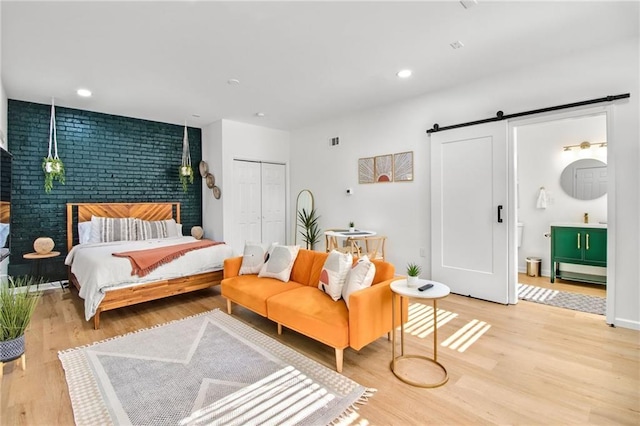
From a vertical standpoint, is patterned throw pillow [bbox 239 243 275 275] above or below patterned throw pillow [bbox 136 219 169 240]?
below

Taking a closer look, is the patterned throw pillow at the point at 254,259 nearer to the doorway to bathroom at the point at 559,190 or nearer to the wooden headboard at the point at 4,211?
the wooden headboard at the point at 4,211

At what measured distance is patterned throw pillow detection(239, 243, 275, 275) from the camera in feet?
11.8

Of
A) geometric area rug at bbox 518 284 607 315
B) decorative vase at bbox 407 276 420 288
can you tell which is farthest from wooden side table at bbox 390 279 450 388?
geometric area rug at bbox 518 284 607 315

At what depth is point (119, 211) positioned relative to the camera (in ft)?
16.9

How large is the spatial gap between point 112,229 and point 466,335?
16.3 ft

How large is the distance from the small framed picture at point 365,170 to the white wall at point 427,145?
109mm

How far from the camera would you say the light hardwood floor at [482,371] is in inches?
73.0

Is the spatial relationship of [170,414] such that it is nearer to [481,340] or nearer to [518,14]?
[481,340]

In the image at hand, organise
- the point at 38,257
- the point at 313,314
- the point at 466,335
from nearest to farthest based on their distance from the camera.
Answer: the point at 313,314
the point at 466,335
the point at 38,257

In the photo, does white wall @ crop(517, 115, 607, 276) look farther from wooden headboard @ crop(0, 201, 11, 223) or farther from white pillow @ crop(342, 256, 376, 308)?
wooden headboard @ crop(0, 201, 11, 223)

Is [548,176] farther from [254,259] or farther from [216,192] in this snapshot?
[216,192]

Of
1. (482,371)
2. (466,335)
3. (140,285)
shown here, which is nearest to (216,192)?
(140,285)

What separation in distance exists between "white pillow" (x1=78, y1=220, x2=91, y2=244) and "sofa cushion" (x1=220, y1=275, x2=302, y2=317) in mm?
2617

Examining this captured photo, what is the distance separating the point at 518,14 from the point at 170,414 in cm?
386
